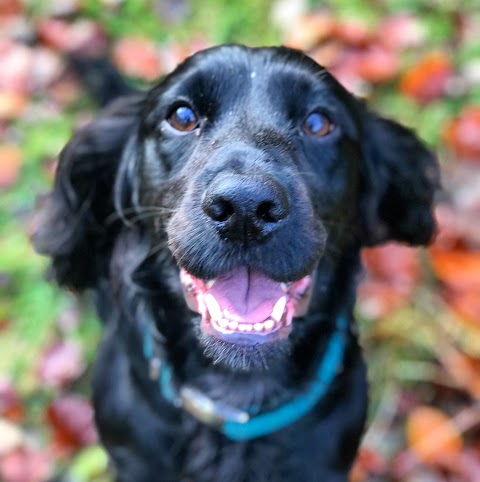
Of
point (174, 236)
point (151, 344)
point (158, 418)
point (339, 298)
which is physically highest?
point (174, 236)

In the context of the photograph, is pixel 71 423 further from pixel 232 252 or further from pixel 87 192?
pixel 232 252

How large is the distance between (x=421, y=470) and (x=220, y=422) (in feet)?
2.91

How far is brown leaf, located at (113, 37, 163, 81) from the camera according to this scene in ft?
11.1

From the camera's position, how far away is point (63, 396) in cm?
273

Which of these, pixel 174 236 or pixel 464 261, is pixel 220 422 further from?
pixel 464 261

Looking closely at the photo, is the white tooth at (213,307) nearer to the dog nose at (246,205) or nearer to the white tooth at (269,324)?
the white tooth at (269,324)

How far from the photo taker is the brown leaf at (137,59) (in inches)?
134

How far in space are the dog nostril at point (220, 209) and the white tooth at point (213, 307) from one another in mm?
236

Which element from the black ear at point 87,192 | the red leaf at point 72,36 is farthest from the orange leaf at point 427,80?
the black ear at point 87,192

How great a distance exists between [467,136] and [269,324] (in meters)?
1.73

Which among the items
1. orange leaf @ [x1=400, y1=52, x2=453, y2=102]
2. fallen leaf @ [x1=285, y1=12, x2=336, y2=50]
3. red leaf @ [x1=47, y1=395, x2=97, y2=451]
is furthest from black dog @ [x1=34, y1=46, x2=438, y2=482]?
fallen leaf @ [x1=285, y1=12, x2=336, y2=50]

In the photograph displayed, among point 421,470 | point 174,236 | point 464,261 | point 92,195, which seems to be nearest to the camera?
point 174,236

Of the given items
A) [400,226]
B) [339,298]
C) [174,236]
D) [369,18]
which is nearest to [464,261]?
[400,226]

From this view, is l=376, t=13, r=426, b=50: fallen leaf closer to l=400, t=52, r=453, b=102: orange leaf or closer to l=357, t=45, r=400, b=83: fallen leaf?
l=357, t=45, r=400, b=83: fallen leaf
